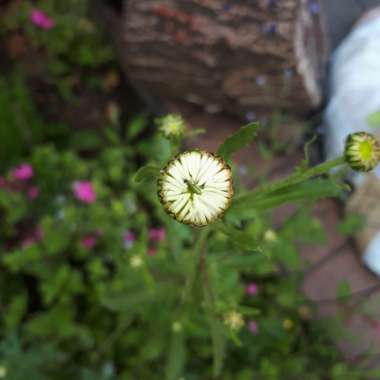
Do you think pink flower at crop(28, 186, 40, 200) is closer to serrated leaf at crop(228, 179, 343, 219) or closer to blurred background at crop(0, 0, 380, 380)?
blurred background at crop(0, 0, 380, 380)

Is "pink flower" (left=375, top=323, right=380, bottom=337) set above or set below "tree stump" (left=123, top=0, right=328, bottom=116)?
below

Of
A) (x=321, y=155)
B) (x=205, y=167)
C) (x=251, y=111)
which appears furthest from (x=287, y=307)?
(x=205, y=167)

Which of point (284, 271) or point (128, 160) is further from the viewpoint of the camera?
point (128, 160)

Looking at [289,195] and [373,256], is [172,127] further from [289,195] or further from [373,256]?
[373,256]

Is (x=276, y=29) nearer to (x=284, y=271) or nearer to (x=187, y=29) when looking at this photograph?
(x=187, y=29)

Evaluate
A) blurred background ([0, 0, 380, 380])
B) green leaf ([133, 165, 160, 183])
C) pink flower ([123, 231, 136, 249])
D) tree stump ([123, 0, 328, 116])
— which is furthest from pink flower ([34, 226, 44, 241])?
green leaf ([133, 165, 160, 183])

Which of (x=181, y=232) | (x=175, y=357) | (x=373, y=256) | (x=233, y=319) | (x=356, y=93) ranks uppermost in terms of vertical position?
(x=356, y=93)

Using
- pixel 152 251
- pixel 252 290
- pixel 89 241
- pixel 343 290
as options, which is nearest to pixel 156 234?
pixel 152 251
